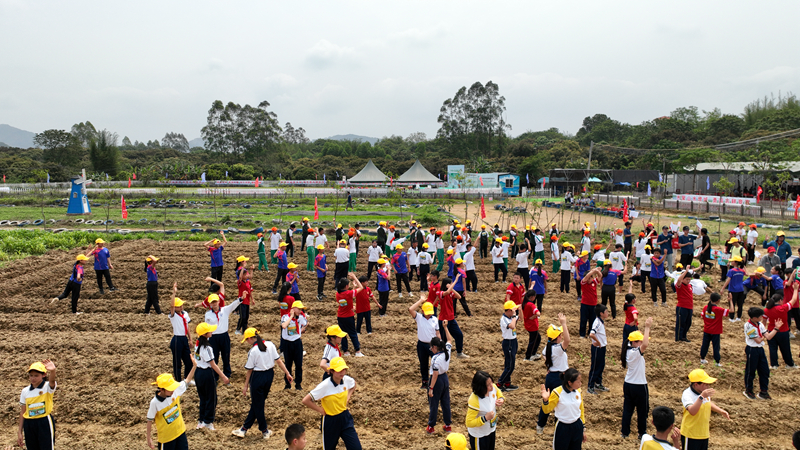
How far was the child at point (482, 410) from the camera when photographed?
4796 mm

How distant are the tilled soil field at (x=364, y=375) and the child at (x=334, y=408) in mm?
1062

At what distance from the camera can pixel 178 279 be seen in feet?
46.3

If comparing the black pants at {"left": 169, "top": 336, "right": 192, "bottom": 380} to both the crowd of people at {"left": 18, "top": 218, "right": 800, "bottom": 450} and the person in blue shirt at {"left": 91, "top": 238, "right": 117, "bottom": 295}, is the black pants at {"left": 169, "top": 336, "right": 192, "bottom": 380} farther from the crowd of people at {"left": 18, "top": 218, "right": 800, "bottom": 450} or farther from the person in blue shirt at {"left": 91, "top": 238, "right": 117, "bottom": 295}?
the person in blue shirt at {"left": 91, "top": 238, "right": 117, "bottom": 295}

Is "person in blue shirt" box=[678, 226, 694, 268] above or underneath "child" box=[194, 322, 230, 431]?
above

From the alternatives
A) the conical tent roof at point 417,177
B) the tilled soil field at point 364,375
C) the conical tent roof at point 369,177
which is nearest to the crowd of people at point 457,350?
the tilled soil field at point 364,375

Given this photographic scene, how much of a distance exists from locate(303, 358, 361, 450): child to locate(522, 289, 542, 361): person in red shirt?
382 cm

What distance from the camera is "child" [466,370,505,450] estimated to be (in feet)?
15.7

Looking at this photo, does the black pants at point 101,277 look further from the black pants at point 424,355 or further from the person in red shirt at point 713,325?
the person in red shirt at point 713,325

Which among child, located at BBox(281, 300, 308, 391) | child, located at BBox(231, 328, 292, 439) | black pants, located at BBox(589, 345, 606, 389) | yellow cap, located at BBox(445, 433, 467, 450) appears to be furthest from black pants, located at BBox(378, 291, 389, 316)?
yellow cap, located at BBox(445, 433, 467, 450)

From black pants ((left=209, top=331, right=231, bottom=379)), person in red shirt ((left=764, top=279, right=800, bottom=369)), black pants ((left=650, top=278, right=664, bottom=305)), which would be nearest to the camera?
black pants ((left=209, top=331, right=231, bottom=379))

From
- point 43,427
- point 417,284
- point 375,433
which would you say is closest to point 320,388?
point 375,433

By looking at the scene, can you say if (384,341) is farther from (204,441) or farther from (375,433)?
(204,441)

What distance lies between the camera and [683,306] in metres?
9.20

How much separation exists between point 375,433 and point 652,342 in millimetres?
6269
